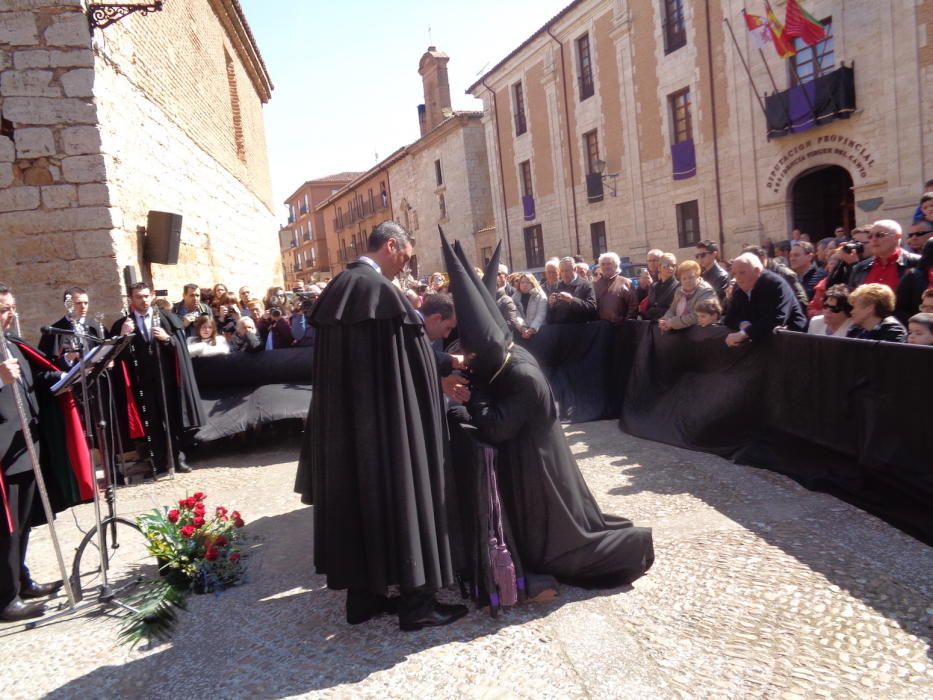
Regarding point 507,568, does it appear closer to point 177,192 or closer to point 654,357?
point 654,357

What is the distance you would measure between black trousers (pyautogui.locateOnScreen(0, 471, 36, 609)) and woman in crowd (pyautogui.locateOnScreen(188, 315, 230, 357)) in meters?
3.55

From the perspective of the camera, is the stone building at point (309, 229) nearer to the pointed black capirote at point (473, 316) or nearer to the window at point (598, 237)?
the window at point (598, 237)

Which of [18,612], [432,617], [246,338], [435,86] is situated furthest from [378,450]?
[435,86]

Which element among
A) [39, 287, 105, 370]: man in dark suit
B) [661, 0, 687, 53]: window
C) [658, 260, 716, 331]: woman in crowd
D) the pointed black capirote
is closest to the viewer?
the pointed black capirote

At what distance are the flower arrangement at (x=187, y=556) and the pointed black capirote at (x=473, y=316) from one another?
204 centimetres

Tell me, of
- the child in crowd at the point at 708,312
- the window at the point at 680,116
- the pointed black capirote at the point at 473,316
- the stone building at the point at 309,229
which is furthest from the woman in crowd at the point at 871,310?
the stone building at the point at 309,229

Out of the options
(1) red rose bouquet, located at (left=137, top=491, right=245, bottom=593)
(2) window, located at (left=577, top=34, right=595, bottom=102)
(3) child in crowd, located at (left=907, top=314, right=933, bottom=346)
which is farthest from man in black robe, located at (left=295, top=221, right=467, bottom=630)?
(2) window, located at (left=577, top=34, right=595, bottom=102)

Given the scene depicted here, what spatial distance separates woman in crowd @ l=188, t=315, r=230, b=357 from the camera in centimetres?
729

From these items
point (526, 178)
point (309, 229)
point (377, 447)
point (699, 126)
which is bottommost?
point (377, 447)

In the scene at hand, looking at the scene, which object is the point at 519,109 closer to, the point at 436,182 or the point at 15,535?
the point at 436,182

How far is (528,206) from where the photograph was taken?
26953 mm

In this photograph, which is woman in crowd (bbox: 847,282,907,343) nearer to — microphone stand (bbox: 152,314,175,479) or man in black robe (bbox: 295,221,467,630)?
man in black robe (bbox: 295,221,467,630)

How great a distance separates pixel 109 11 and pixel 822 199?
1569 centimetres

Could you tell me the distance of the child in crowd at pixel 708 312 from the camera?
19.7 ft
